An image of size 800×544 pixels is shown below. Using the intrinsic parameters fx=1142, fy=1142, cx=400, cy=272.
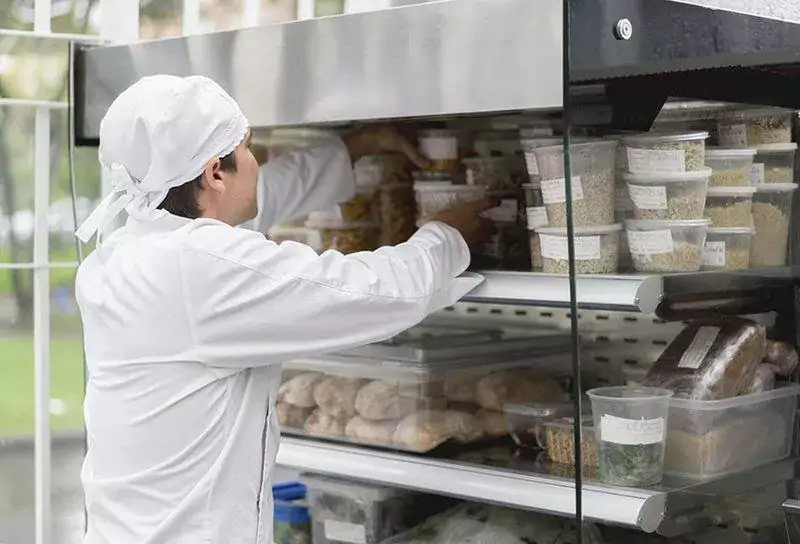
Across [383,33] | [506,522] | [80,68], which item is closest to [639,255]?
[383,33]

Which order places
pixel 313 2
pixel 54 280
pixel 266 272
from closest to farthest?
pixel 266 272 → pixel 313 2 → pixel 54 280

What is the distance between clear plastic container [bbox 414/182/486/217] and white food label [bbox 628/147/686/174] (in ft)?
1.54

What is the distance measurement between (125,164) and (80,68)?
82cm

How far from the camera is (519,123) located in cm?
265

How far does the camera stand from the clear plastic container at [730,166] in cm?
212

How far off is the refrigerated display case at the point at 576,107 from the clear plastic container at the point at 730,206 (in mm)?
72

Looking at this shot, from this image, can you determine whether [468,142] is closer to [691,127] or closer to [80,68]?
[691,127]

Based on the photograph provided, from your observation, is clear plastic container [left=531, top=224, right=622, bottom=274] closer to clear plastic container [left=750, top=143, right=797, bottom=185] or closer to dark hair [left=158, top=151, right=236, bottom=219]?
clear plastic container [left=750, top=143, right=797, bottom=185]

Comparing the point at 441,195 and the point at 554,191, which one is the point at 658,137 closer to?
the point at 554,191

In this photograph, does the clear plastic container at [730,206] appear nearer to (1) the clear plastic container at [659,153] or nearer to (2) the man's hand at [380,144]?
(1) the clear plastic container at [659,153]

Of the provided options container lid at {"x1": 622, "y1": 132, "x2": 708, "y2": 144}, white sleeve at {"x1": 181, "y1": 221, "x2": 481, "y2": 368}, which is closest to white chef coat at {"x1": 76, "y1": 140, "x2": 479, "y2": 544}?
white sleeve at {"x1": 181, "y1": 221, "x2": 481, "y2": 368}

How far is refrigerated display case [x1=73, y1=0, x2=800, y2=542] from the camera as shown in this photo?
184 cm

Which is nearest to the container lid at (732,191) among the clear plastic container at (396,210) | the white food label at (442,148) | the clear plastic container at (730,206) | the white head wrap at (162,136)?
the clear plastic container at (730,206)

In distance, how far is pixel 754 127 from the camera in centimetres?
222
